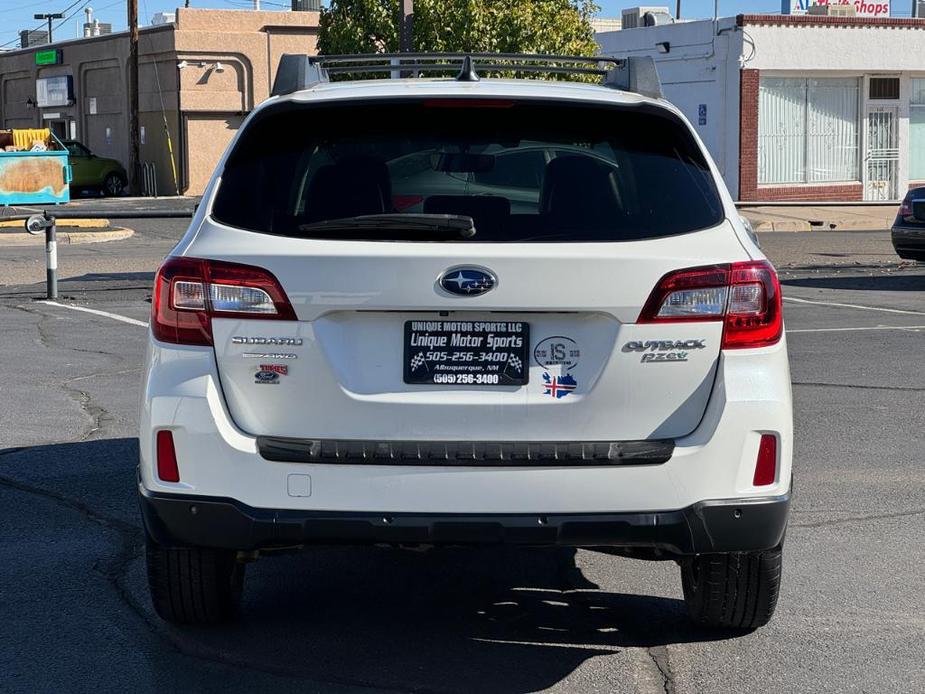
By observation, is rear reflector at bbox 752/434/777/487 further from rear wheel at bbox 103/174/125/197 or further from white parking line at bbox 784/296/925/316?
rear wheel at bbox 103/174/125/197

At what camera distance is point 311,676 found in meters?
4.49

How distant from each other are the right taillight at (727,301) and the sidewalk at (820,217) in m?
25.7

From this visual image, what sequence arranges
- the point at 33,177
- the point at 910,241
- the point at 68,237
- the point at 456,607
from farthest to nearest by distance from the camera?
the point at 33,177 → the point at 68,237 → the point at 910,241 → the point at 456,607

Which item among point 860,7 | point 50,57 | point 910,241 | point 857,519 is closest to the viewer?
point 857,519

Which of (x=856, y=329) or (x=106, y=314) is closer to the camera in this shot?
(x=856, y=329)

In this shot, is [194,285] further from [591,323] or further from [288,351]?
[591,323]

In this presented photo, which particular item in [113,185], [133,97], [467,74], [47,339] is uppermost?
[467,74]

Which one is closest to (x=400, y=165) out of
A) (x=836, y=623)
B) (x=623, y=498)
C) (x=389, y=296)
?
(x=389, y=296)

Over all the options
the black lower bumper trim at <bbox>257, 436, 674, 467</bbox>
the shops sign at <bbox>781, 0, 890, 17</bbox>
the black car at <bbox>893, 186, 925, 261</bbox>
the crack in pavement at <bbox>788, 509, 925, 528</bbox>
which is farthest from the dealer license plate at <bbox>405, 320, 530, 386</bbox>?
the shops sign at <bbox>781, 0, 890, 17</bbox>

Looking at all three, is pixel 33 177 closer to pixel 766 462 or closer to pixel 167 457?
pixel 167 457

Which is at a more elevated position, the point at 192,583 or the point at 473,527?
the point at 473,527

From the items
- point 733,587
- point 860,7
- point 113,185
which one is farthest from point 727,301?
point 113,185

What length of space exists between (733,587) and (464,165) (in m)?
1.62

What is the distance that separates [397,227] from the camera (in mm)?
4230
